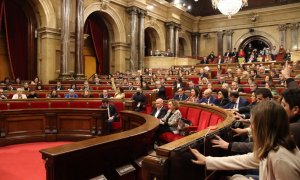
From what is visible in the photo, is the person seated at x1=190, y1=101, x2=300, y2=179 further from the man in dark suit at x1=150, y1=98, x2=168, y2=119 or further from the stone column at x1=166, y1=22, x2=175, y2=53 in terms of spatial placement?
the stone column at x1=166, y1=22, x2=175, y2=53

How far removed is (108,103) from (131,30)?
10.4m

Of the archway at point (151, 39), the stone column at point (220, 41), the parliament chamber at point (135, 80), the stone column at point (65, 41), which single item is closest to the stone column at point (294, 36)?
the parliament chamber at point (135, 80)

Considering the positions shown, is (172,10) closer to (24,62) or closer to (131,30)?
(131,30)

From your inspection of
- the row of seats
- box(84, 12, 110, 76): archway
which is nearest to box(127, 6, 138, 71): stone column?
box(84, 12, 110, 76): archway

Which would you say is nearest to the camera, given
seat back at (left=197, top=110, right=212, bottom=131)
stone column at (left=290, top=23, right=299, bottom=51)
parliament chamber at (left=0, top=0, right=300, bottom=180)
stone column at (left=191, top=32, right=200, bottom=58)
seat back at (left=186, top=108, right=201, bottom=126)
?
parliament chamber at (left=0, top=0, right=300, bottom=180)

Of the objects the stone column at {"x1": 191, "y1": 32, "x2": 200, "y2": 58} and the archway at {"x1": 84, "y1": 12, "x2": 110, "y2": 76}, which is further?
the stone column at {"x1": 191, "y1": 32, "x2": 200, "y2": 58}

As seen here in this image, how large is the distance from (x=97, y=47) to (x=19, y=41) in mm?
4454

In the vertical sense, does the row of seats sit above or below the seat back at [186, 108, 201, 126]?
above

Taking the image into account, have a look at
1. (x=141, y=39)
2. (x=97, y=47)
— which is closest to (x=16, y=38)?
(x=97, y=47)

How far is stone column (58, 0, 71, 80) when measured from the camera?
1166 cm

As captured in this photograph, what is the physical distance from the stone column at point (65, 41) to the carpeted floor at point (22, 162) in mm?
6728

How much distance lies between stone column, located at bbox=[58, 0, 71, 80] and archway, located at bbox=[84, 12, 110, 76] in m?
3.36

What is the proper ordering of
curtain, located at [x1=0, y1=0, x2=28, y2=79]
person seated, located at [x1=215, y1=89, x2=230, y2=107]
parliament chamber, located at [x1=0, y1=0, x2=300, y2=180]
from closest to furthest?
parliament chamber, located at [x1=0, y1=0, x2=300, y2=180]
person seated, located at [x1=215, y1=89, x2=230, y2=107]
curtain, located at [x1=0, y1=0, x2=28, y2=79]

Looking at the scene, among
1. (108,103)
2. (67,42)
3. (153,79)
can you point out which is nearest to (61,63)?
(67,42)
